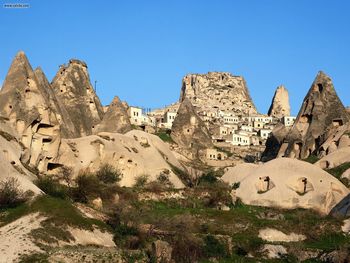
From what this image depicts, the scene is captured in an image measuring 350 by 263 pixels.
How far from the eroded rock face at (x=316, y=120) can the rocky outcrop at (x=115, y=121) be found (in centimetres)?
1645

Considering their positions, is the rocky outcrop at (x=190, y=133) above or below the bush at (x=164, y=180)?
above

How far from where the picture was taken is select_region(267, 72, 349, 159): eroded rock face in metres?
70.3

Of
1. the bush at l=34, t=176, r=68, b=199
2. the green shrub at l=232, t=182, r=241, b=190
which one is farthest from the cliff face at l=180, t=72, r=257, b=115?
the bush at l=34, t=176, r=68, b=199

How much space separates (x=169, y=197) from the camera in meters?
47.7

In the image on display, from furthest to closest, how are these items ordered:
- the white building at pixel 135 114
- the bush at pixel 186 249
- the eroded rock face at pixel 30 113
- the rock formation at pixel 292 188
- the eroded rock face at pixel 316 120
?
the white building at pixel 135 114 → the eroded rock face at pixel 316 120 → the eroded rock face at pixel 30 113 → the rock formation at pixel 292 188 → the bush at pixel 186 249

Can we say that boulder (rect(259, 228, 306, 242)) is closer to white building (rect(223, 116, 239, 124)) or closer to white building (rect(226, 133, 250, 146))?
white building (rect(226, 133, 250, 146))

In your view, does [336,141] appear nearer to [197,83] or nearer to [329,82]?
[329,82]

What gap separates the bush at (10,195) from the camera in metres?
33.7

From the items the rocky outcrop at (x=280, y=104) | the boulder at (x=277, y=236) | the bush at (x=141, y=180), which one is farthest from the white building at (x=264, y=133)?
the boulder at (x=277, y=236)

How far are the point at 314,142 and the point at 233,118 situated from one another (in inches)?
3348

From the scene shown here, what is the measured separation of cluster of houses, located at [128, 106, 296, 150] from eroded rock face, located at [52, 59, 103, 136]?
80.4 feet

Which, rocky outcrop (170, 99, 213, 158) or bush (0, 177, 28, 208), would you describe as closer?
bush (0, 177, 28, 208)

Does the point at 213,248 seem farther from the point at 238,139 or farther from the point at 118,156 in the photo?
the point at 238,139

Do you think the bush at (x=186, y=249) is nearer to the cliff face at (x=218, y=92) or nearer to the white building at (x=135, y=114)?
the white building at (x=135, y=114)
